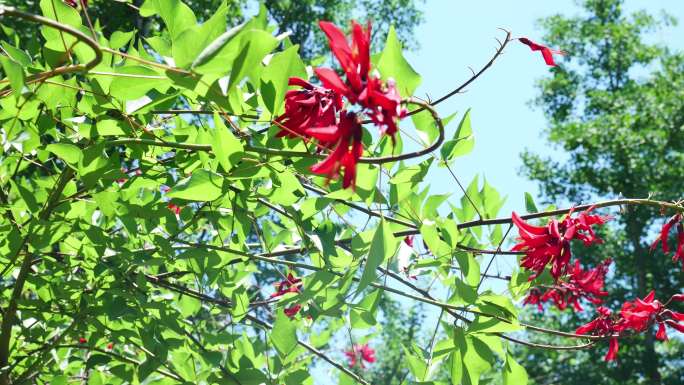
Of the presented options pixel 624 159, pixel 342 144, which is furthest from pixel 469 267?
pixel 624 159

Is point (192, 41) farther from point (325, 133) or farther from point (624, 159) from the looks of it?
point (624, 159)

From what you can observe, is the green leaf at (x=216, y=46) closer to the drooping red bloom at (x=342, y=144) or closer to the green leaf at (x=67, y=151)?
the drooping red bloom at (x=342, y=144)

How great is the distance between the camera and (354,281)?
124cm

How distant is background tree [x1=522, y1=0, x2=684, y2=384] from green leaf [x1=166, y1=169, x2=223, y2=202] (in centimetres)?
1091

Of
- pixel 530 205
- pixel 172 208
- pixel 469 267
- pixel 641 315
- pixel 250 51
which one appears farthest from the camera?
pixel 172 208

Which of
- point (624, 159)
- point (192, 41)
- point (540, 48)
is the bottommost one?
point (192, 41)

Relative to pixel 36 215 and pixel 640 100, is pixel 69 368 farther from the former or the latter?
pixel 640 100

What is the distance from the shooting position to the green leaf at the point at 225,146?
2.95 ft

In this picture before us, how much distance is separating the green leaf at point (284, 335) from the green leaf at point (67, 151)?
14.5 inches

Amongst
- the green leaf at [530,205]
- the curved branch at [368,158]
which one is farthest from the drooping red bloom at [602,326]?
the curved branch at [368,158]

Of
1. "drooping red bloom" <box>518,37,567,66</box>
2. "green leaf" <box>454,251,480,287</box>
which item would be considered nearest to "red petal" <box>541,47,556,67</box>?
"drooping red bloom" <box>518,37,567,66</box>

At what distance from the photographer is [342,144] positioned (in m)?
0.66

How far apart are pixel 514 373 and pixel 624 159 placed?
38.9 feet

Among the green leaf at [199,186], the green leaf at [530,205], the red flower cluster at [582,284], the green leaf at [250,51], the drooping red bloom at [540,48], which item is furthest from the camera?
the red flower cluster at [582,284]
